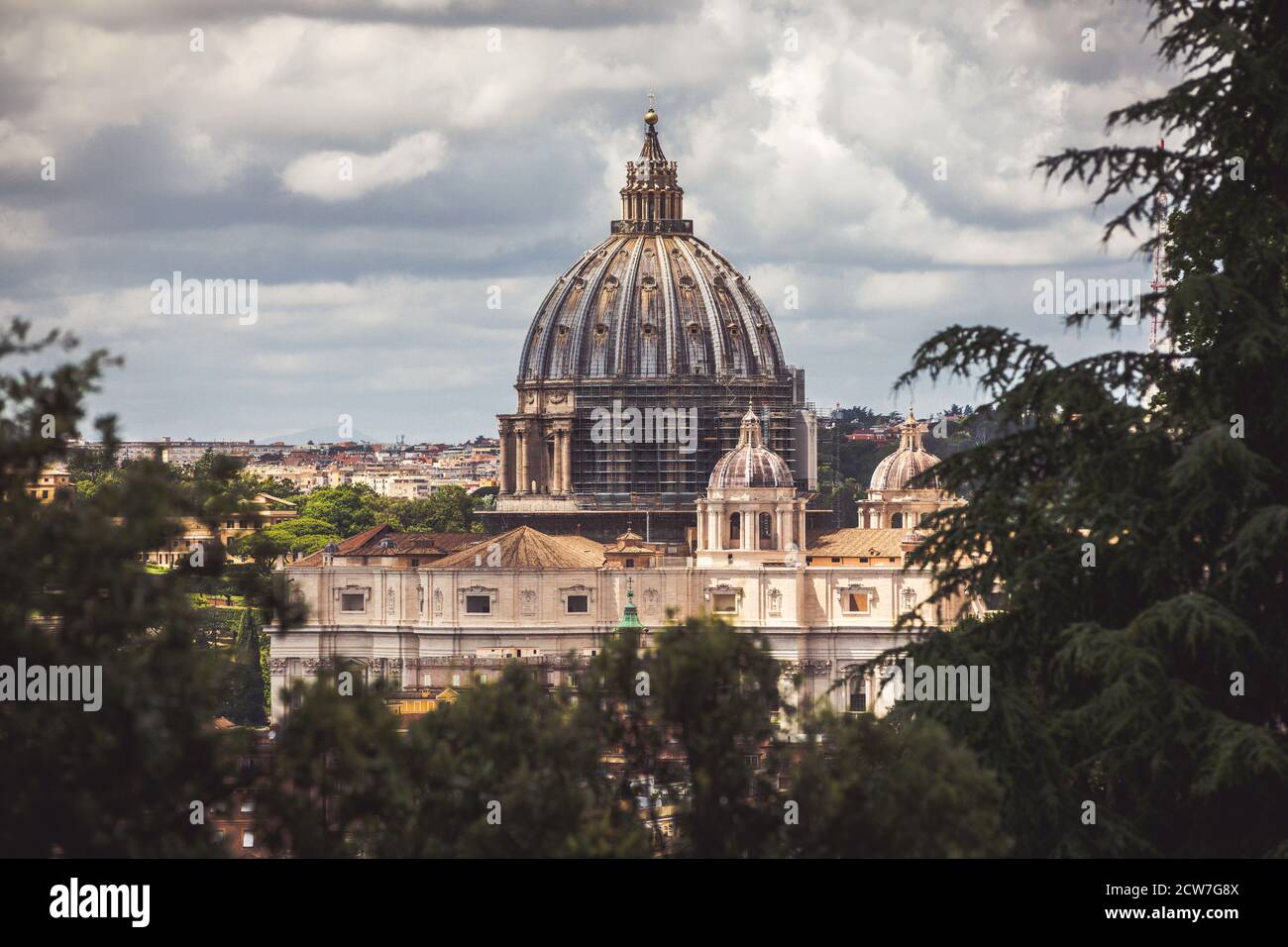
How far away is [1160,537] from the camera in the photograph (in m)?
27.1

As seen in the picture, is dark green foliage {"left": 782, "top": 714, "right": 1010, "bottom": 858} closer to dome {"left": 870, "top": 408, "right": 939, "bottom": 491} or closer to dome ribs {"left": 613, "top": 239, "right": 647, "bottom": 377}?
dome {"left": 870, "top": 408, "right": 939, "bottom": 491}

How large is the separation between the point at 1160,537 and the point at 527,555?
271ft

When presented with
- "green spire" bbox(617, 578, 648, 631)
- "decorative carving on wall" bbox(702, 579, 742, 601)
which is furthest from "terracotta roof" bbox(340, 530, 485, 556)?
"decorative carving on wall" bbox(702, 579, 742, 601)

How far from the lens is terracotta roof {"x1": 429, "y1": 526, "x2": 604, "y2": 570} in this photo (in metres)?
108

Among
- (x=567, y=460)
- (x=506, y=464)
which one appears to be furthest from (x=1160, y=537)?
(x=506, y=464)

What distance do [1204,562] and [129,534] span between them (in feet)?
34.5

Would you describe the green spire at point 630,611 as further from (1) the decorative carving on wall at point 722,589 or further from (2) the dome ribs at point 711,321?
(2) the dome ribs at point 711,321

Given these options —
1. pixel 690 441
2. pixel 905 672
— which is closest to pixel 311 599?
pixel 690 441

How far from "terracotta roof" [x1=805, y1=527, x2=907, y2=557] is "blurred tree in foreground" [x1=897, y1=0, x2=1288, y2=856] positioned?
8091 cm

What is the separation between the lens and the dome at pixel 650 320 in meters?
137

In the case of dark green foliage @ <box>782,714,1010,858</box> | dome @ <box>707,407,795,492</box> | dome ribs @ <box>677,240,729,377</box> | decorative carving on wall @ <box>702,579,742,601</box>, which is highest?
dome ribs @ <box>677,240,729,377</box>

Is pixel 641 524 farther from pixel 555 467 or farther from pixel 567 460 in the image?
pixel 555 467

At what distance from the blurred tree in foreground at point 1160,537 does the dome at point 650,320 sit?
107942 millimetres
